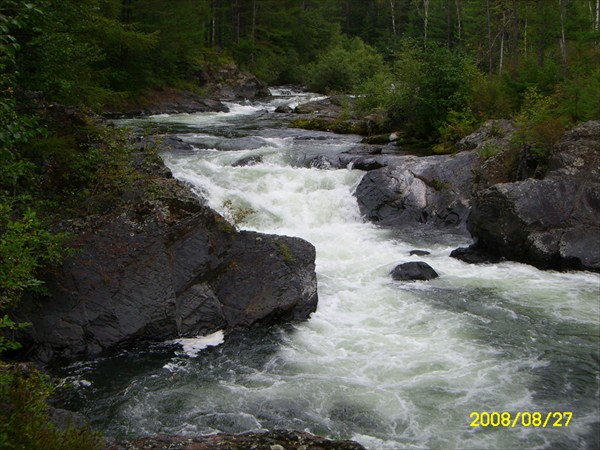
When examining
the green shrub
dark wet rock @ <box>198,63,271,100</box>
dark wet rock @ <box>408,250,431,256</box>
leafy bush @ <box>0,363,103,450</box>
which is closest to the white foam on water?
leafy bush @ <box>0,363,103,450</box>

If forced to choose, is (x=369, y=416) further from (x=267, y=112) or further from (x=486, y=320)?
(x=267, y=112)

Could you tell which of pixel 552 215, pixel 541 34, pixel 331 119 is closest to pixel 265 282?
pixel 552 215

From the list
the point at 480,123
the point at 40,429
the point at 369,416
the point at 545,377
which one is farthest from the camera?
the point at 480,123

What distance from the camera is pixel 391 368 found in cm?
878

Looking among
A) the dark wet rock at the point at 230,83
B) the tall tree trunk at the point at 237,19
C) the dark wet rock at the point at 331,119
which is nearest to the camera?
the dark wet rock at the point at 331,119

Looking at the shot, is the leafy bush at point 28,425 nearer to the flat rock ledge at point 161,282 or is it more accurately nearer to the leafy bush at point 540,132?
the flat rock ledge at point 161,282

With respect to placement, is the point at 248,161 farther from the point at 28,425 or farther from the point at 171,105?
the point at 171,105

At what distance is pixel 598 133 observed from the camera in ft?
48.8

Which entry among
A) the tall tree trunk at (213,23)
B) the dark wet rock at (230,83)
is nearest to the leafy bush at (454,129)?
the dark wet rock at (230,83)

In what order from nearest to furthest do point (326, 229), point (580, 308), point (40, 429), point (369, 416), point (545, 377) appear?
point (40, 429) → point (369, 416) → point (545, 377) → point (580, 308) → point (326, 229)

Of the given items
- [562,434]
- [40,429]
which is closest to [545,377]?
[562,434]

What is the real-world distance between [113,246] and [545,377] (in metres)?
7.32
